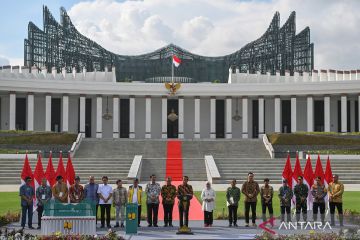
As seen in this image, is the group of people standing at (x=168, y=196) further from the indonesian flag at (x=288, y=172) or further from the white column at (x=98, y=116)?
→ the white column at (x=98, y=116)

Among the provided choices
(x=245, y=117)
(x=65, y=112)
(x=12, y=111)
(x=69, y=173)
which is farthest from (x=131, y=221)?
(x=245, y=117)

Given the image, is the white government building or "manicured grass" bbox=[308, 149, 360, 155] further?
the white government building

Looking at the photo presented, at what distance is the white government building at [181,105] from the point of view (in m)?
58.5

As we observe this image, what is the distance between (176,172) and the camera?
40219mm

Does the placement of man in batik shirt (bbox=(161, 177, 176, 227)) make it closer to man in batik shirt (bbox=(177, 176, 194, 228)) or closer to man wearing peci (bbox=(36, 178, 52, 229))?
man in batik shirt (bbox=(177, 176, 194, 228))

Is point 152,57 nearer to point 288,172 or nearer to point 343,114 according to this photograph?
point 343,114

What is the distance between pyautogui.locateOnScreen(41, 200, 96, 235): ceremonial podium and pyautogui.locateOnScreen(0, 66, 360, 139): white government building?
42.5 m

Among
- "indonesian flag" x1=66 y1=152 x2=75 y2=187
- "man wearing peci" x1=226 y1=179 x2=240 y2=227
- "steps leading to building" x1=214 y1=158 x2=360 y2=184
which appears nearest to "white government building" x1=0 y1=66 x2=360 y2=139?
"steps leading to building" x1=214 y1=158 x2=360 y2=184

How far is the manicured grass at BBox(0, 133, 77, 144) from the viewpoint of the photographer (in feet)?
157

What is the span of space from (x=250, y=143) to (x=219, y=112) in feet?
36.7

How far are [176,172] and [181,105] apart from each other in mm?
21521

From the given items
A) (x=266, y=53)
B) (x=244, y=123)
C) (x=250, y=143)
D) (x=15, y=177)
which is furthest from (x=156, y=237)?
(x=266, y=53)

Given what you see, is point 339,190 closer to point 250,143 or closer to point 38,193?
point 38,193

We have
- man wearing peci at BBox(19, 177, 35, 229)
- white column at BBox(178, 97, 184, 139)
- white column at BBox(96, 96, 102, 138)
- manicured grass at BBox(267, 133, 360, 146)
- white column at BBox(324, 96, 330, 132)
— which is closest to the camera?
man wearing peci at BBox(19, 177, 35, 229)
